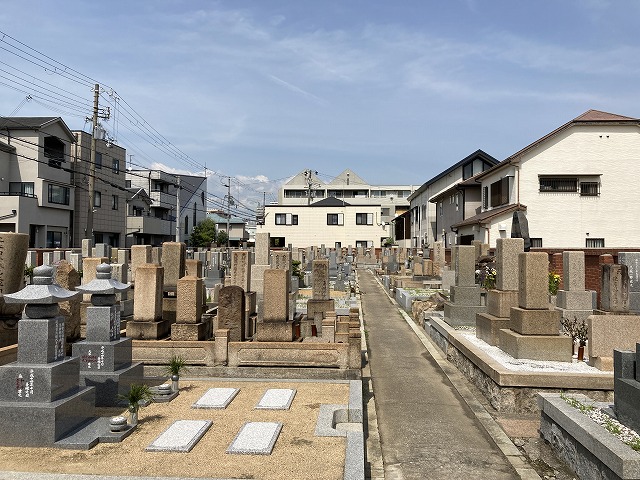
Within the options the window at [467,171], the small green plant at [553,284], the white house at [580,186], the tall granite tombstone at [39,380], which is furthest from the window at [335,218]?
the tall granite tombstone at [39,380]

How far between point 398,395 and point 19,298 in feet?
21.4

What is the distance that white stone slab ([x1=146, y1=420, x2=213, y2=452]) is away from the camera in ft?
19.9

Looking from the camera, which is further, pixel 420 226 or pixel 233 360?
pixel 420 226

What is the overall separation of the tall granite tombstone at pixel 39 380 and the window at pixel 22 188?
1394 inches

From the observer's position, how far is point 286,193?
9450 cm

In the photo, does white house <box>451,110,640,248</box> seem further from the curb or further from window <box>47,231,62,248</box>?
window <box>47,231,62,248</box>

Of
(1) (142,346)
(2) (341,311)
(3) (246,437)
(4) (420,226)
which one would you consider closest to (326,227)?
(4) (420,226)

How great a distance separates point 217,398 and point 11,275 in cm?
616

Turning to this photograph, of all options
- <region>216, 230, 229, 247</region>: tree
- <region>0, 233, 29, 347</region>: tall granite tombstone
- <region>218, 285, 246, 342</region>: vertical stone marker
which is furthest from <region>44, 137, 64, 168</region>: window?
<region>218, 285, 246, 342</region>: vertical stone marker

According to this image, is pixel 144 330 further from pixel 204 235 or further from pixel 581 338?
pixel 204 235

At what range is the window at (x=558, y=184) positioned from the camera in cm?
2895

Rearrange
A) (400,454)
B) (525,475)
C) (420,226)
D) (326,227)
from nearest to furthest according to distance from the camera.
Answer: (525,475) → (400,454) → (420,226) → (326,227)

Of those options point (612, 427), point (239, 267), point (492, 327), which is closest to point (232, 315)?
point (239, 267)

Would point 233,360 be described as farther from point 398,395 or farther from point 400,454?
point 400,454
